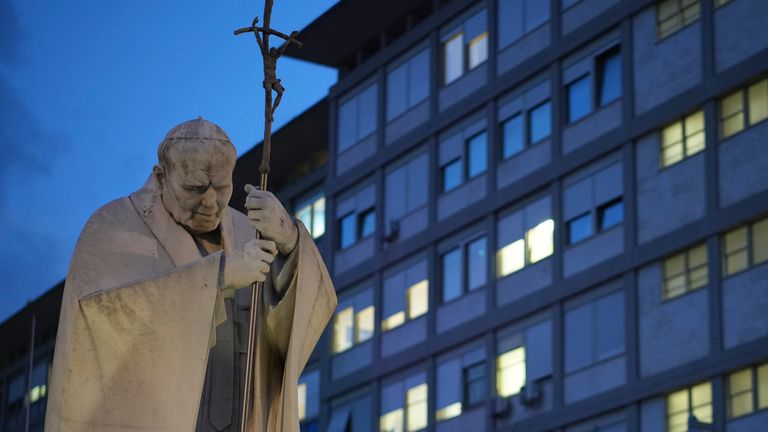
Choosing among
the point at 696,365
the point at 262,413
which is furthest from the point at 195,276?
the point at 696,365

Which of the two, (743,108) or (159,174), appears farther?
(743,108)

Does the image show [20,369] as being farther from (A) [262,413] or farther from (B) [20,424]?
(A) [262,413]

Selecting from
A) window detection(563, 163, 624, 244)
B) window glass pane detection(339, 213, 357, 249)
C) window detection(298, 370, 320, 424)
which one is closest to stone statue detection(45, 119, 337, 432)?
window detection(563, 163, 624, 244)

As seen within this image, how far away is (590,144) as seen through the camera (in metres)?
60.6

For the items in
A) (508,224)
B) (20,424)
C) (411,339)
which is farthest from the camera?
(20,424)

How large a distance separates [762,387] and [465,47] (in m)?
19.8

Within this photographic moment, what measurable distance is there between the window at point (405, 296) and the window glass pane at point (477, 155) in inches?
142

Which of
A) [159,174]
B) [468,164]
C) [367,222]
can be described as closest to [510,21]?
[468,164]

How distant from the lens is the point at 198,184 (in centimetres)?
1126

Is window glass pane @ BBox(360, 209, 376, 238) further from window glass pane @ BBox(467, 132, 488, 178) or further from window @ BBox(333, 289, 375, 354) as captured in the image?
window glass pane @ BBox(467, 132, 488, 178)

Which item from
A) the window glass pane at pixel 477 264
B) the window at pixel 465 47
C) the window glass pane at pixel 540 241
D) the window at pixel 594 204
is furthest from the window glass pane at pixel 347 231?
the window at pixel 594 204

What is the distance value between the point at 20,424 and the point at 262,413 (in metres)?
83.0

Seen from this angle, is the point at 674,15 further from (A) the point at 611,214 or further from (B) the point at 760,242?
(B) the point at 760,242

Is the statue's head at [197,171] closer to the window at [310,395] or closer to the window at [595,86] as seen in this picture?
the window at [595,86]
